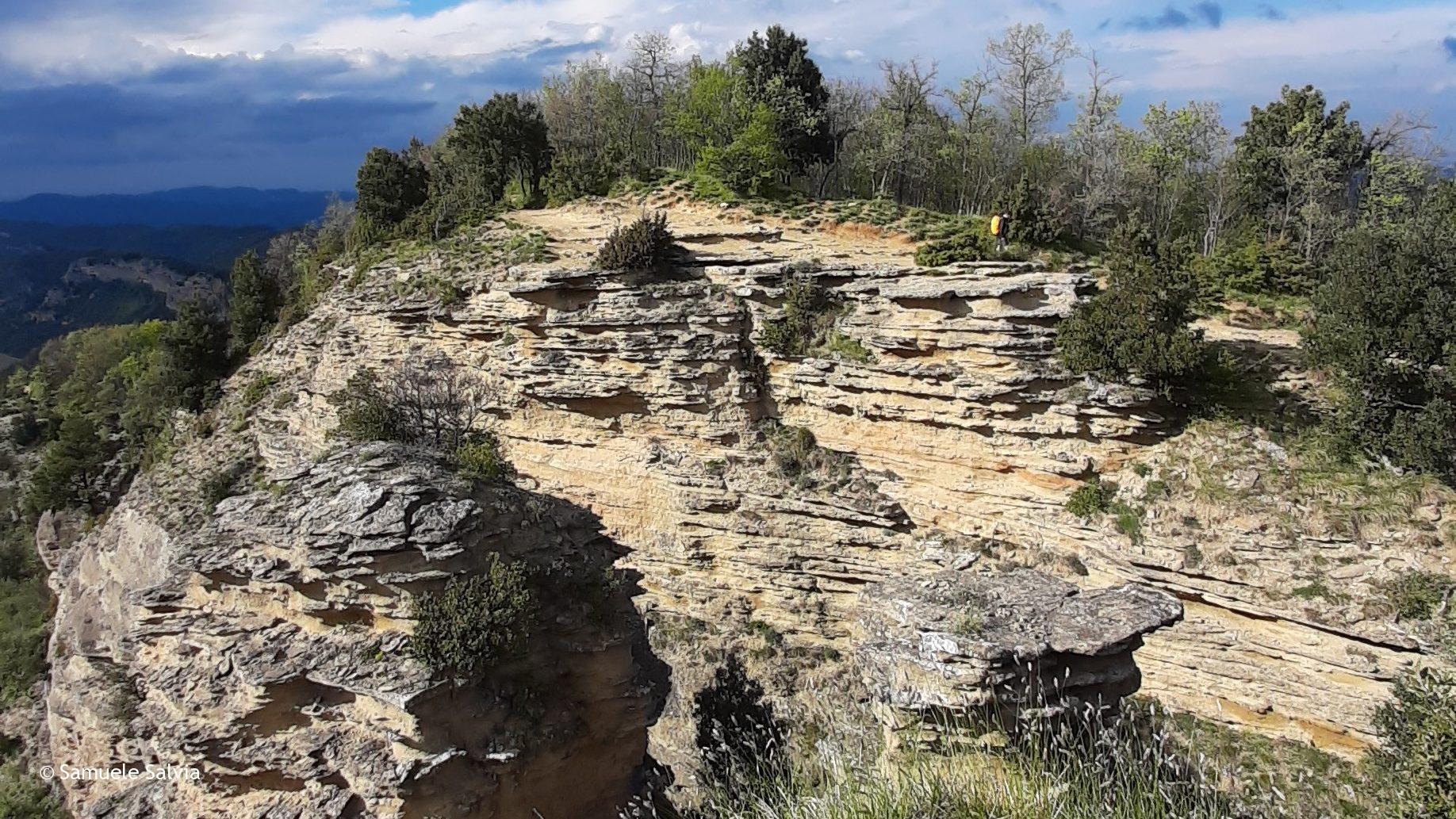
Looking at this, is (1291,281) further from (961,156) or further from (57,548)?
(57,548)

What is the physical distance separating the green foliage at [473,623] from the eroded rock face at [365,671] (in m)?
0.24

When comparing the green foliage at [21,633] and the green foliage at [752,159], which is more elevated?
the green foliage at [752,159]

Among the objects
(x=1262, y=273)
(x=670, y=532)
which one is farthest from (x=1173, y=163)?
(x=670, y=532)

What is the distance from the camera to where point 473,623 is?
1113 cm

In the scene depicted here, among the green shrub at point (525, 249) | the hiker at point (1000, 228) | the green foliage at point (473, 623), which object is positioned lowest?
the green foliage at point (473, 623)

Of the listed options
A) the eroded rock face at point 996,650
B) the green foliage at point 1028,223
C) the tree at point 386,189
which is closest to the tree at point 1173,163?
the green foliage at point 1028,223

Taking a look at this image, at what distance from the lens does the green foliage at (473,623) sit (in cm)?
1101

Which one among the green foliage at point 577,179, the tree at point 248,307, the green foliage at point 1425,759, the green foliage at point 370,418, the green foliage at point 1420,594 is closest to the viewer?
the green foliage at point 1425,759

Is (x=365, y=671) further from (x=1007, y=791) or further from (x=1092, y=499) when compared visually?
(x=1092, y=499)

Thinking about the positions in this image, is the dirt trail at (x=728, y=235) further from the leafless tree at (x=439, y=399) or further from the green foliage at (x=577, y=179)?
the leafless tree at (x=439, y=399)

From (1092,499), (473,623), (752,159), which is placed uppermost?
(752,159)

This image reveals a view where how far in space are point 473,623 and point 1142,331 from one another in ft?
48.2

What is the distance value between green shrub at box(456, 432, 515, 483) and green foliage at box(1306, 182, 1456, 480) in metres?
18.2

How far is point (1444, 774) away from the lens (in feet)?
26.8
